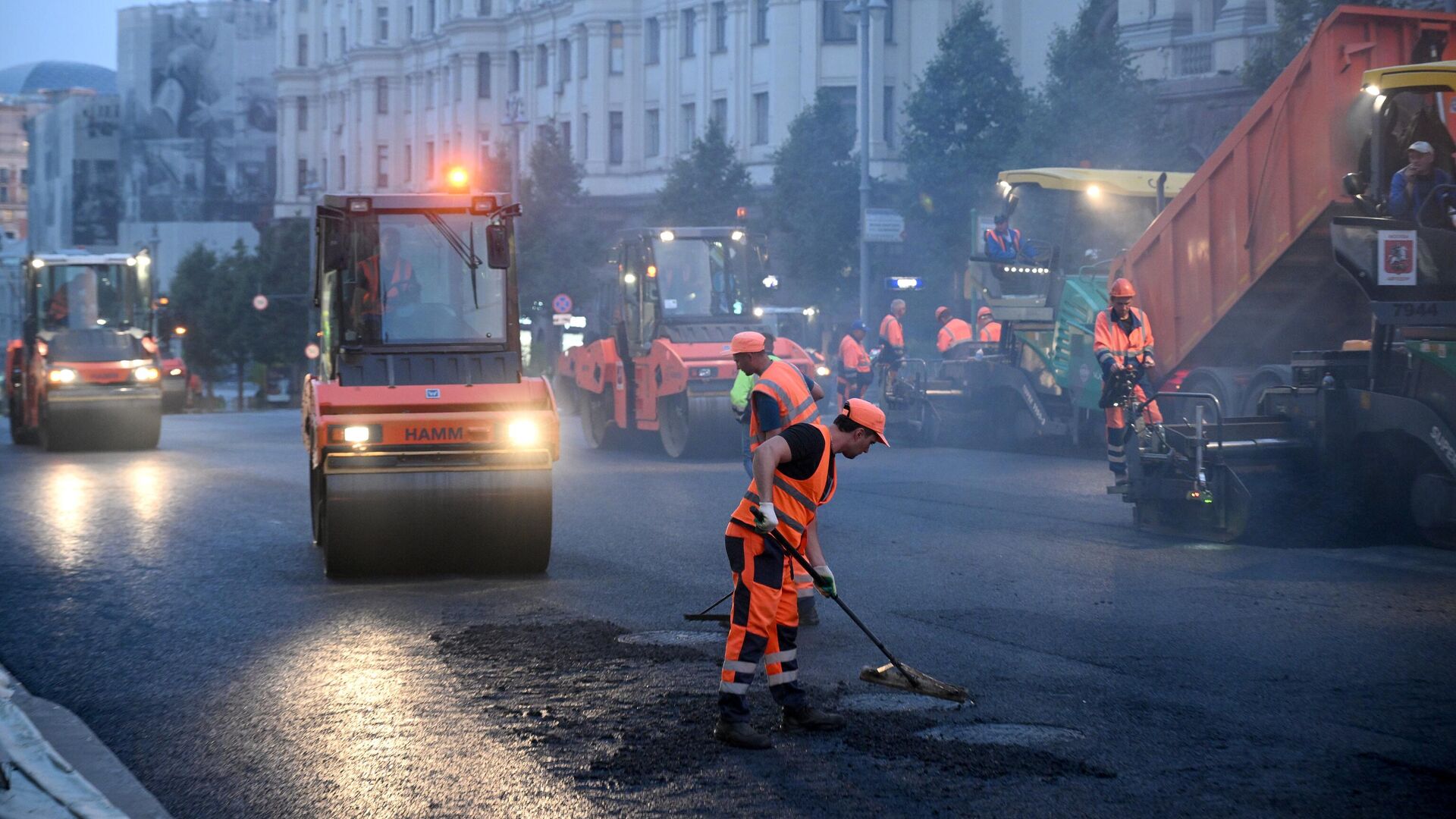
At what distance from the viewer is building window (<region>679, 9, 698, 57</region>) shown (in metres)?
60.6

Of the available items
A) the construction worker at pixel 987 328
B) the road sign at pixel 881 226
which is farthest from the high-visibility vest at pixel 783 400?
the road sign at pixel 881 226

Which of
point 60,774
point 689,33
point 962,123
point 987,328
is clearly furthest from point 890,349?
point 689,33

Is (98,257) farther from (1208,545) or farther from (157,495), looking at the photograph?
(1208,545)

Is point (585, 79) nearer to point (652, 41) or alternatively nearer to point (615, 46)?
point (615, 46)

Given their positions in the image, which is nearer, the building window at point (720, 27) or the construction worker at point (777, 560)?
the construction worker at point (777, 560)

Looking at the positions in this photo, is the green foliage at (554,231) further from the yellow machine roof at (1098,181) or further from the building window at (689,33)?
the yellow machine roof at (1098,181)

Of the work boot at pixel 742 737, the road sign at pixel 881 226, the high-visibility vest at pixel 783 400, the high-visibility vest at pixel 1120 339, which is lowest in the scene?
the work boot at pixel 742 737

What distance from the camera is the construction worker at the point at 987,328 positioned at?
22.8 m

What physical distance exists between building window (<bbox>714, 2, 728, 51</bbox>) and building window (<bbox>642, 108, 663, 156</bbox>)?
14.0 ft

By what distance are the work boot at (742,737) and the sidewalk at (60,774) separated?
78.0 inches

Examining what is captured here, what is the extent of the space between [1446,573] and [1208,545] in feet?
6.23

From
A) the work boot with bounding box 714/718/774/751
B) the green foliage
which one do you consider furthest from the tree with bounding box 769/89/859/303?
the work boot with bounding box 714/718/774/751

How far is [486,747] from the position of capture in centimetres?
657

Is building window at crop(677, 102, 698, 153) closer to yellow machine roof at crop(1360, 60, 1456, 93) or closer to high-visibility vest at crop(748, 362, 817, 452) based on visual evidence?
yellow machine roof at crop(1360, 60, 1456, 93)
